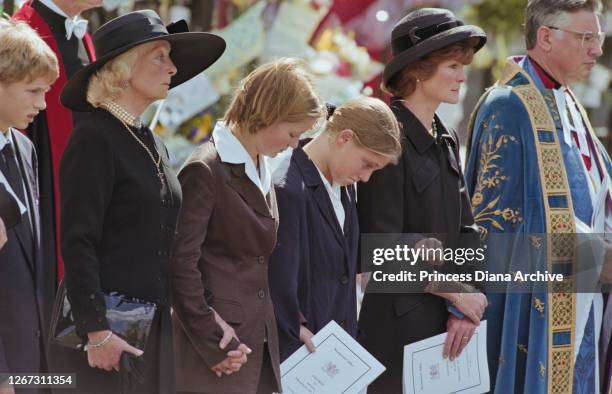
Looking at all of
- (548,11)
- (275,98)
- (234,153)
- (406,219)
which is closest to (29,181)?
(234,153)

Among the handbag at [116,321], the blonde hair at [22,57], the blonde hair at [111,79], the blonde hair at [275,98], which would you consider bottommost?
the handbag at [116,321]

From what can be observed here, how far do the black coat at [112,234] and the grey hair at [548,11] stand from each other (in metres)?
2.32

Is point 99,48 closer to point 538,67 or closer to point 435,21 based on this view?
point 435,21

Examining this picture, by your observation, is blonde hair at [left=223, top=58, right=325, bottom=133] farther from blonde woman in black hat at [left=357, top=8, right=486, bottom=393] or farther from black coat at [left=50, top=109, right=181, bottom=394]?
blonde woman in black hat at [left=357, top=8, right=486, bottom=393]

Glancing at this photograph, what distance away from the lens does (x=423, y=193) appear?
436cm

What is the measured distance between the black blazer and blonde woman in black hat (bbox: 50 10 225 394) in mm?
130

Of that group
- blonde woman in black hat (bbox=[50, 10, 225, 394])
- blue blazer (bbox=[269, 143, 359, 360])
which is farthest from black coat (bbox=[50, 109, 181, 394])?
blue blazer (bbox=[269, 143, 359, 360])

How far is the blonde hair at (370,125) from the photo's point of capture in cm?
398

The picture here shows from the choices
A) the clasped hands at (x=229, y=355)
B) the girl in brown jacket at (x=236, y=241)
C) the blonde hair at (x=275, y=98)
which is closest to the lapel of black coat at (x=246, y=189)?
the girl in brown jacket at (x=236, y=241)

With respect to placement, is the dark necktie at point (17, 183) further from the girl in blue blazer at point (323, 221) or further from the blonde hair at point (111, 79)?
the girl in blue blazer at point (323, 221)

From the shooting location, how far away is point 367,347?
4.36 metres

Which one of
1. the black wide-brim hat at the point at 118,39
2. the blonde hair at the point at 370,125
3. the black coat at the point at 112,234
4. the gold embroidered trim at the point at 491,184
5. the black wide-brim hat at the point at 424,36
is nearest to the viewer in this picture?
the black coat at the point at 112,234

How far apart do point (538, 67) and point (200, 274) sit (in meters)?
2.28

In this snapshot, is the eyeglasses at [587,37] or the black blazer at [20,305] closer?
the black blazer at [20,305]
